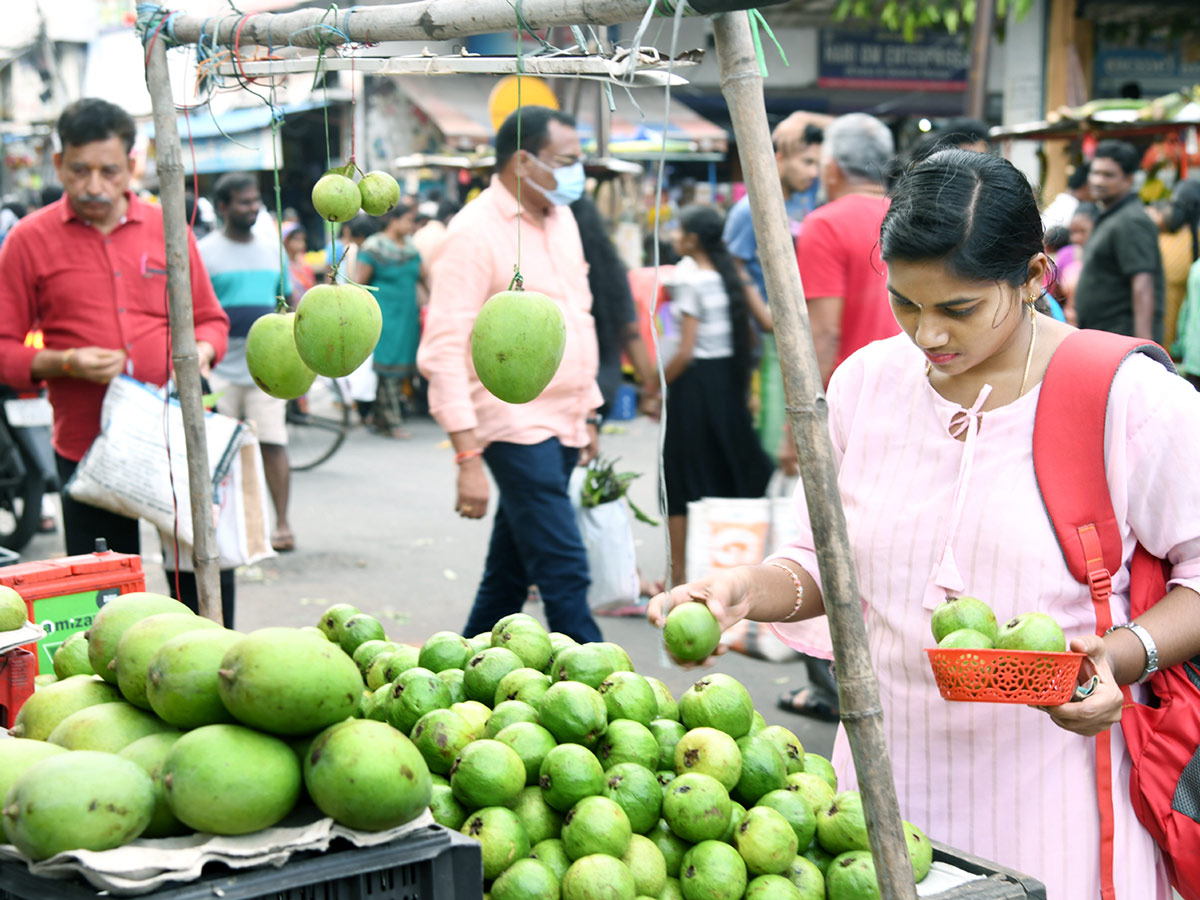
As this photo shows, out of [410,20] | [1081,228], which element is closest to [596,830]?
[410,20]

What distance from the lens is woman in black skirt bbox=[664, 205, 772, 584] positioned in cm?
569

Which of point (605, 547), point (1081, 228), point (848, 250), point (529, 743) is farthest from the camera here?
point (1081, 228)

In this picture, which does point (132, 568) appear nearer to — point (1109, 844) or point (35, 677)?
point (35, 677)

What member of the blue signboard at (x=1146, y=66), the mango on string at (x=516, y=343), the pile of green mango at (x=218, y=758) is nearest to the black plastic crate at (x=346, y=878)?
the pile of green mango at (x=218, y=758)

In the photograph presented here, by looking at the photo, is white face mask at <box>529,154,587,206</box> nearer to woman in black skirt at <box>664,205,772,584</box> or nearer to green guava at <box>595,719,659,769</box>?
woman in black skirt at <box>664,205,772,584</box>

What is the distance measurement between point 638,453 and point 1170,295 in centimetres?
428

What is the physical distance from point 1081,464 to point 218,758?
139 cm

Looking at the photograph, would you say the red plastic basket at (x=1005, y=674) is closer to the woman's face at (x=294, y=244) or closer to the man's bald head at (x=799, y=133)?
the man's bald head at (x=799, y=133)

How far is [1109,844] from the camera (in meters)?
2.02

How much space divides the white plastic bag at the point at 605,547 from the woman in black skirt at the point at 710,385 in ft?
1.71

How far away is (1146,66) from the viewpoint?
53.4 ft

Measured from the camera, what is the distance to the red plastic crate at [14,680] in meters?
2.27

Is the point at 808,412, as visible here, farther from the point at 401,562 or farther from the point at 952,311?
the point at 401,562

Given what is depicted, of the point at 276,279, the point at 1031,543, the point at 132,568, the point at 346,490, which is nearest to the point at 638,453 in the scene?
the point at 346,490
